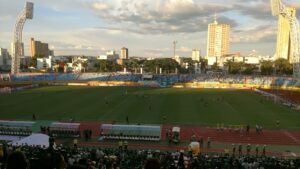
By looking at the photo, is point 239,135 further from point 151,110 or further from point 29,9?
point 29,9

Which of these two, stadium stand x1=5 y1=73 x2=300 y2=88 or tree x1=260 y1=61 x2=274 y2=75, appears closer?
stadium stand x1=5 y1=73 x2=300 y2=88

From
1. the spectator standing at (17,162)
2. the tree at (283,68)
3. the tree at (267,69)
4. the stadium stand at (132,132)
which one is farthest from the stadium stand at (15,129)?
the tree at (267,69)

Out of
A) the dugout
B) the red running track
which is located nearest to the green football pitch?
the red running track

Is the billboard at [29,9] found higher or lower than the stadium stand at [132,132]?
higher

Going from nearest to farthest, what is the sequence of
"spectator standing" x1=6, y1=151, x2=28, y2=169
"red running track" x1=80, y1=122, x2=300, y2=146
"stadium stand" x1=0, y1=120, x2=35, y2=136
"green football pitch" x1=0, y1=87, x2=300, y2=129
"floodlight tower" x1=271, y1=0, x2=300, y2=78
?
"spectator standing" x1=6, y1=151, x2=28, y2=169
"red running track" x1=80, y1=122, x2=300, y2=146
"stadium stand" x1=0, y1=120, x2=35, y2=136
"green football pitch" x1=0, y1=87, x2=300, y2=129
"floodlight tower" x1=271, y1=0, x2=300, y2=78

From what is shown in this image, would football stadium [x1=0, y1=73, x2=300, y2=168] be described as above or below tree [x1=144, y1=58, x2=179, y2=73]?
below

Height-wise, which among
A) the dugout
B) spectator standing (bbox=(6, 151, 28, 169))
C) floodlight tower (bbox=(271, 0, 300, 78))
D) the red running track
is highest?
floodlight tower (bbox=(271, 0, 300, 78))

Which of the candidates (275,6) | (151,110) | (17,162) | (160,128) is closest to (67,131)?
(160,128)

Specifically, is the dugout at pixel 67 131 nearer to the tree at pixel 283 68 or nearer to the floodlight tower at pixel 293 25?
the floodlight tower at pixel 293 25

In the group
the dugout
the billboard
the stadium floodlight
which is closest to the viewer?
the dugout

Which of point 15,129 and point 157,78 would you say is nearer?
point 15,129

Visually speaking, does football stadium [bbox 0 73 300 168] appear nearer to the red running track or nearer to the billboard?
the red running track

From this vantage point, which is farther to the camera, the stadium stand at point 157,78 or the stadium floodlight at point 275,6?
the stadium stand at point 157,78

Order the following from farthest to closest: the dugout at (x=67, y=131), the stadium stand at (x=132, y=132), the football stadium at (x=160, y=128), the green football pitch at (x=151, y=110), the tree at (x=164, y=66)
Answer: the tree at (x=164, y=66), the green football pitch at (x=151, y=110), the dugout at (x=67, y=131), the stadium stand at (x=132, y=132), the football stadium at (x=160, y=128)
